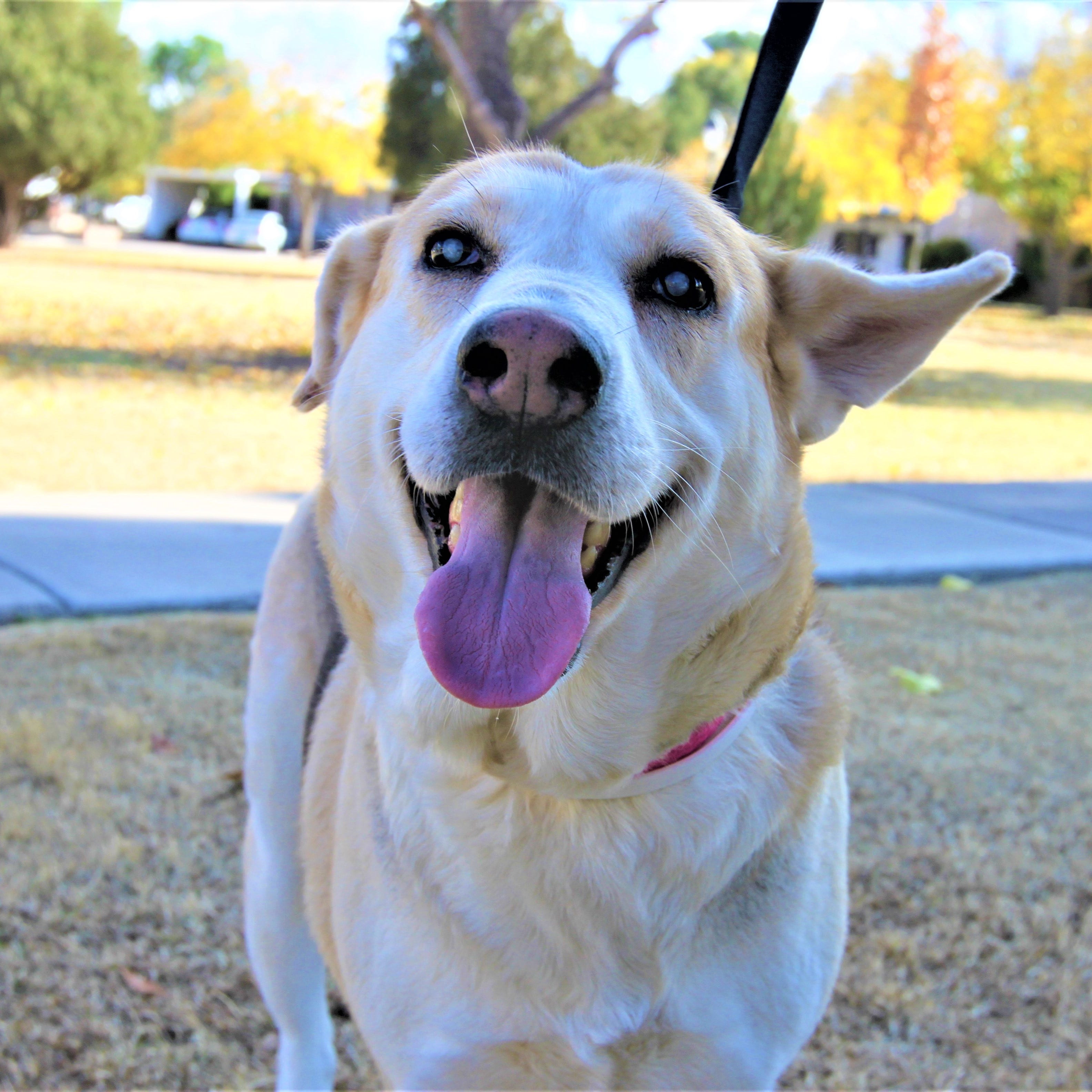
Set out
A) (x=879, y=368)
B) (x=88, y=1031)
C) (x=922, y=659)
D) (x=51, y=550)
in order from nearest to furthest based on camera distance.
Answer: (x=879, y=368)
(x=88, y=1031)
(x=922, y=659)
(x=51, y=550)

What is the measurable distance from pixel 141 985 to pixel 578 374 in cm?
208


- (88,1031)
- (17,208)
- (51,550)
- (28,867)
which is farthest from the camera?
(17,208)

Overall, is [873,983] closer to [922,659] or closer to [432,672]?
[432,672]

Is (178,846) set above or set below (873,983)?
→ below

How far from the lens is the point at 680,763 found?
6.69ft

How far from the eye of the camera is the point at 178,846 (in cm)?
349

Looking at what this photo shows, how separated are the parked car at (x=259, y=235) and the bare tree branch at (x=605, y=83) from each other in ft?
140

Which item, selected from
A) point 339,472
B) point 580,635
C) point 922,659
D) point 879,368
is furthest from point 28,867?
point 922,659

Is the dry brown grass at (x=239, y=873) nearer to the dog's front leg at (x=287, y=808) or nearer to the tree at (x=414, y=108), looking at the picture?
the dog's front leg at (x=287, y=808)

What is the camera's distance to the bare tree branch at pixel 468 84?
32.9 feet

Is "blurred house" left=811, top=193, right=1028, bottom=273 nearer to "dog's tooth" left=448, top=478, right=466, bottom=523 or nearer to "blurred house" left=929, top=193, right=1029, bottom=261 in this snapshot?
"blurred house" left=929, top=193, right=1029, bottom=261

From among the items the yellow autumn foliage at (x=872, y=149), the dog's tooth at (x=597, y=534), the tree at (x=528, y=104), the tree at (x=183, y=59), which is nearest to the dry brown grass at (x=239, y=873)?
the dog's tooth at (x=597, y=534)

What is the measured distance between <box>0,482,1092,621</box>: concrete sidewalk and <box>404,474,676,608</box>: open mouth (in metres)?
3.52

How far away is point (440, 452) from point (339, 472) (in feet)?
1.47
